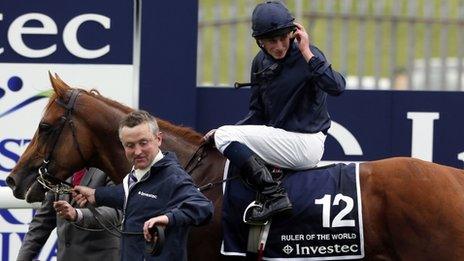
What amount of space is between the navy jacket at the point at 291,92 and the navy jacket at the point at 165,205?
870mm

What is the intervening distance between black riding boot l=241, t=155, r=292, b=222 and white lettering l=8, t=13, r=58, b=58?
A: 279 centimetres

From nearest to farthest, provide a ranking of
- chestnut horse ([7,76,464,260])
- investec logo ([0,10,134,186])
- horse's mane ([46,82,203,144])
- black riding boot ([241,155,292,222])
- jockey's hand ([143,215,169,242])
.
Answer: jockey's hand ([143,215,169,242]) < black riding boot ([241,155,292,222]) < chestnut horse ([7,76,464,260]) < horse's mane ([46,82,203,144]) < investec logo ([0,10,134,186])

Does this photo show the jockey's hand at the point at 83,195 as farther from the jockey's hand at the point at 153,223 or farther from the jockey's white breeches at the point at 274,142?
the jockey's hand at the point at 153,223

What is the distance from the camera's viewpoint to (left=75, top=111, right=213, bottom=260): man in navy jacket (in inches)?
186

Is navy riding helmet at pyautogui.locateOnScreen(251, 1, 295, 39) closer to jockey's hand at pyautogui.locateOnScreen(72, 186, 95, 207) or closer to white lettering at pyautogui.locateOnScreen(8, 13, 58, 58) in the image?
jockey's hand at pyautogui.locateOnScreen(72, 186, 95, 207)

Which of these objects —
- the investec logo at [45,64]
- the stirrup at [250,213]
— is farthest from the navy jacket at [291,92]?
the investec logo at [45,64]

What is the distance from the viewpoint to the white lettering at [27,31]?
7633mm

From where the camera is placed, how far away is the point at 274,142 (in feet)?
18.0

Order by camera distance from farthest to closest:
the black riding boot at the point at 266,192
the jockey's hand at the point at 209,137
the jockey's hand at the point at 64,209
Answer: the jockey's hand at the point at 209,137 → the black riding boot at the point at 266,192 → the jockey's hand at the point at 64,209

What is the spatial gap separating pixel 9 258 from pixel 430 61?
3.53 m

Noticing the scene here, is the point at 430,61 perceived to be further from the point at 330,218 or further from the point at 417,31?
the point at 330,218

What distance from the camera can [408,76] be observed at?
829 centimetres

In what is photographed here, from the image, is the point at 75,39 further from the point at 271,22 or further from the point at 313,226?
the point at 313,226

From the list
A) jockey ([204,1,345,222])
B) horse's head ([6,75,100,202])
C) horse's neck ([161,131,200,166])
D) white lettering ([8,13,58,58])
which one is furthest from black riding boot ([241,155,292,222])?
white lettering ([8,13,58,58])
